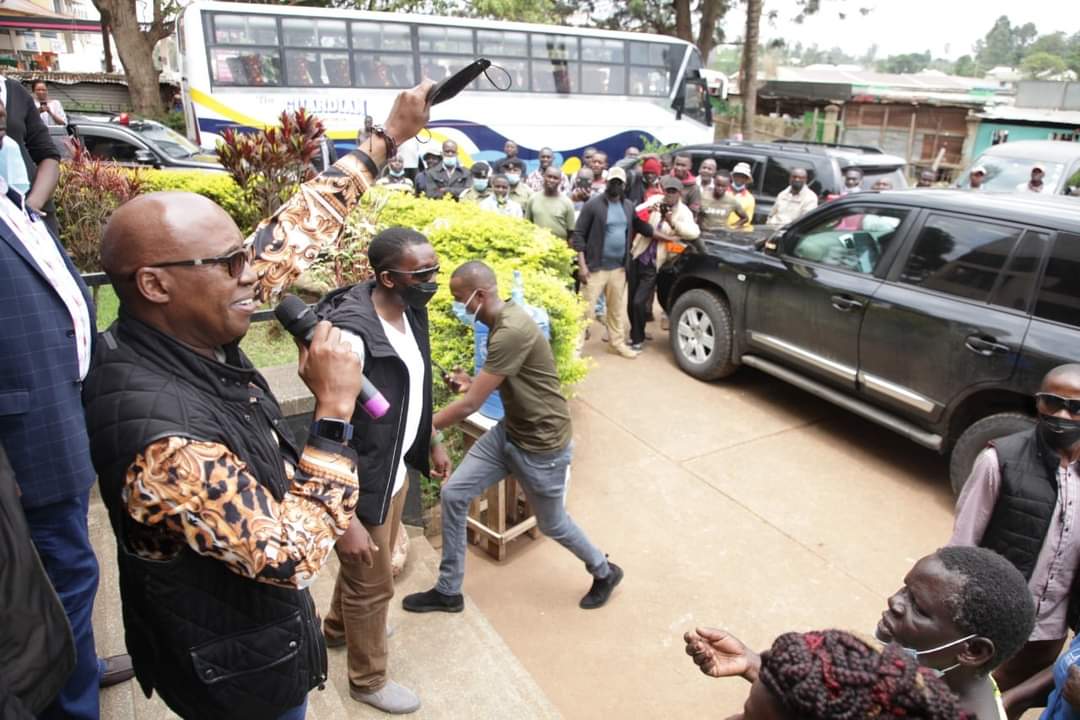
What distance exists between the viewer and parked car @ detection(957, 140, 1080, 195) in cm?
1030

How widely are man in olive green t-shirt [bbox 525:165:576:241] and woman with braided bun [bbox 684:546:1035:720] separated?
220 inches

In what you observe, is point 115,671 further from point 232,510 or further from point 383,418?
point 232,510

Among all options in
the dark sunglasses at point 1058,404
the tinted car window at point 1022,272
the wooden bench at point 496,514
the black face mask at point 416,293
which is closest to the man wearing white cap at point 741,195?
the tinted car window at point 1022,272

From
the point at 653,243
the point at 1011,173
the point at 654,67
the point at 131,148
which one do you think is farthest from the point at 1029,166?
the point at 131,148

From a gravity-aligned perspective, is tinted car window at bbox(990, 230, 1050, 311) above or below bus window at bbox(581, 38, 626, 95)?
below

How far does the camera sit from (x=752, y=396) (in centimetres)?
637

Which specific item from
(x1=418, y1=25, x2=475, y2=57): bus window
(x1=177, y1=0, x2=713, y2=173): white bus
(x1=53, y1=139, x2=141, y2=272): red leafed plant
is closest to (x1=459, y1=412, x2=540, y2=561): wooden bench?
(x1=53, y1=139, x2=141, y2=272): red leafed plant

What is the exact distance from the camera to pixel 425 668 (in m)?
3.05

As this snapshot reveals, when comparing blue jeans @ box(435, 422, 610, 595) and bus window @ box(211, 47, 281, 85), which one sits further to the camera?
bus window @ box(211, 47, 281, 85)

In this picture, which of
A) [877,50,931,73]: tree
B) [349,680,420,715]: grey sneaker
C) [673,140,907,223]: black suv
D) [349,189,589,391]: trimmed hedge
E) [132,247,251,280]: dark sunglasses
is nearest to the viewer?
[132,247,251,280]: dark sunglasses

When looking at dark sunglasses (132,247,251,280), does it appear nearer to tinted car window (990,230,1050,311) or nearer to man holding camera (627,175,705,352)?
tinted car window (990,230,1050,311)

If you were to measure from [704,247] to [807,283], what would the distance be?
125cm

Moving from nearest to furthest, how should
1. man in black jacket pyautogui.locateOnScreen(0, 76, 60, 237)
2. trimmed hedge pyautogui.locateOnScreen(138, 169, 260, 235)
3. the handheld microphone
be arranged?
1. the handheld microphone
2. man in black jacket pyautogui.locateOnScreen(0, 76, 60, 237)
3. trimmed hedge pyautogui.locateOnScreen(138, 169, 260, 235)

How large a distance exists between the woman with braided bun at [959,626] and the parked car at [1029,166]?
33.4 ft
